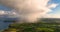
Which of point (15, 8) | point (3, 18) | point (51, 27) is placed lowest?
point (51, 27)

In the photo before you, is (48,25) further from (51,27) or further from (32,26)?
(32,26)

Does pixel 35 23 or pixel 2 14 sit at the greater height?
pixel 2 14

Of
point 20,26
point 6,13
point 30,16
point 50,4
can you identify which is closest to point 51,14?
point 50,4

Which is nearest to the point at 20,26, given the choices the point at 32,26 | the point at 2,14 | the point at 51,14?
the point at 32,26

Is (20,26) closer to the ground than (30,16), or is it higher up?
closer to the ground

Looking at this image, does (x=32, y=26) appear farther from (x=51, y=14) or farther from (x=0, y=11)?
(x=0, y=11)
